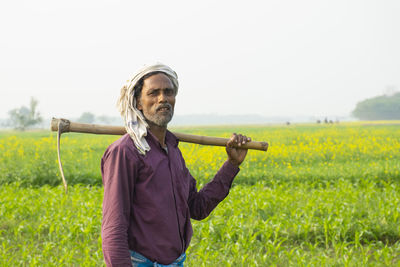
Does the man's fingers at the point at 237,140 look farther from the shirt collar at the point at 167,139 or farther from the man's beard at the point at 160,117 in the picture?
the man's beard at the point at 160,117

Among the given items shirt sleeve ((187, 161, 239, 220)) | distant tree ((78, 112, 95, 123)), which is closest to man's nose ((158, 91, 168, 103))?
shirt sleeve ((187, 161, 239, 220))

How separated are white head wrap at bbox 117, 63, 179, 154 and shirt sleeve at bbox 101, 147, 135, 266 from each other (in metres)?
0.14

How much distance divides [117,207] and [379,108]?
435 ft

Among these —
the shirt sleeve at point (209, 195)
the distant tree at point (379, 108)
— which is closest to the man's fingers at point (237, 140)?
the shirt sleeve at point (209, 195)

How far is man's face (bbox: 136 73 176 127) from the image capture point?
2016 millimetres

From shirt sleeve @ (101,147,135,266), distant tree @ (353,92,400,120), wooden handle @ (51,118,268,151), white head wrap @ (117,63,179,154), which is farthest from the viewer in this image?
distant tree @ (353,92,400,120)

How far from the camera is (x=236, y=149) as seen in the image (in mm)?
2516

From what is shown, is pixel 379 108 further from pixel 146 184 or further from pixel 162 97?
pixel 146 184

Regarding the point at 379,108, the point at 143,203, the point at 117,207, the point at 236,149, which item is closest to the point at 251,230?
the point at 236,149

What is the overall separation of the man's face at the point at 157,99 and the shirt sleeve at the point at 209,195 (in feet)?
1.67

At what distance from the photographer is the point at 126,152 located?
73.5 inches

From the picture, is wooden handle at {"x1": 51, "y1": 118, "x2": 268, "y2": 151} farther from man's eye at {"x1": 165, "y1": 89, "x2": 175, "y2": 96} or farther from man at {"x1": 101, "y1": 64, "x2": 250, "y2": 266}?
man's eye at {"x1": 165, "y1": 89, "x2": 175, "y2": 96}

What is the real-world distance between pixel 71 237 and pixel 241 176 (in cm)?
547

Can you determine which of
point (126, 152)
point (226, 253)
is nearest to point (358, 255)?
point (226, 253)
